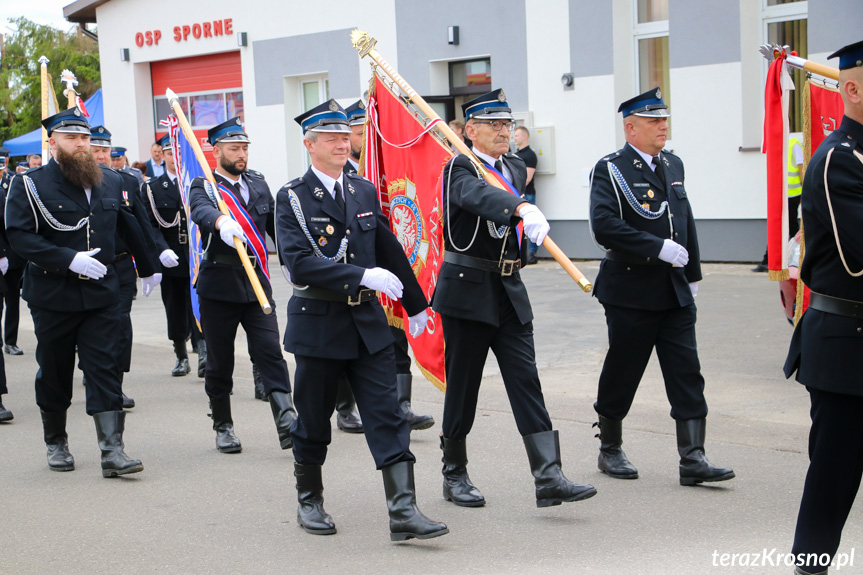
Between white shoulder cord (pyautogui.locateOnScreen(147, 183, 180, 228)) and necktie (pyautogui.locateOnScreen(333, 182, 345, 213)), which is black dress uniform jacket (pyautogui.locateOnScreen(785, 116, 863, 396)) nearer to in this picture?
necktie (pyautogui.locateOnScreen(333, 182, 345, 213))

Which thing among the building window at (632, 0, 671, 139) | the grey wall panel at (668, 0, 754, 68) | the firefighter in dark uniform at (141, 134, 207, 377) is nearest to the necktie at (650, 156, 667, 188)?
the firefighter in dark uniform at (141, 134, 207, 377)

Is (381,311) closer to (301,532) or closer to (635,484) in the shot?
(301,532)

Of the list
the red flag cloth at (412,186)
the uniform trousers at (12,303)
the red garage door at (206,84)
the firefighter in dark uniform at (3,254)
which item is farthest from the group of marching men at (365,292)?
the red garage door at (206,84)

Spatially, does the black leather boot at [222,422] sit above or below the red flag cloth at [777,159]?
below

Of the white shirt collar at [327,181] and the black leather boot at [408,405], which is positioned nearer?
the white shirt collar at [327,181]

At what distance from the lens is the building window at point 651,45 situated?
49.8 ft

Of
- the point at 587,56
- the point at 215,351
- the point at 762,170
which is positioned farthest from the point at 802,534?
the point at 587,56

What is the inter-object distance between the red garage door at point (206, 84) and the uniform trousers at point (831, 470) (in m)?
18.3

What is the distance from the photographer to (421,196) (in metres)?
6.54

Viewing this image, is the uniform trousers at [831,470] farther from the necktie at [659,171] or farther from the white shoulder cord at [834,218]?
the necktie at [659,171]

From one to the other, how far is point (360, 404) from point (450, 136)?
5.01ft

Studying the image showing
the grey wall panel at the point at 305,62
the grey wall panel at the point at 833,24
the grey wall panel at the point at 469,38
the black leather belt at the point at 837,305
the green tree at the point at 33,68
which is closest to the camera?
the black leather belt at the point at 837,305

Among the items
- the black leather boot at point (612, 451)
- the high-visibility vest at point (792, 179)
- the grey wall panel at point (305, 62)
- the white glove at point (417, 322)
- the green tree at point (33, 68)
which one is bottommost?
the black leather boot at point (612, 451)

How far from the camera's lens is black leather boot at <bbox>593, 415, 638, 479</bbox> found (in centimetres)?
588
